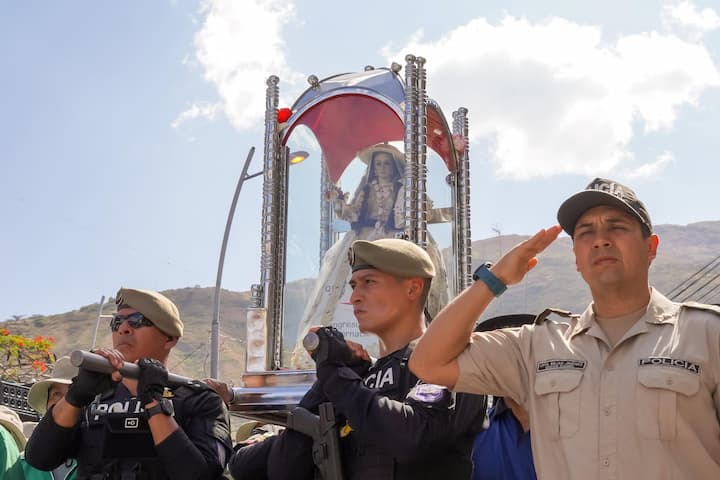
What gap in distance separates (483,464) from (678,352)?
4.20 ft

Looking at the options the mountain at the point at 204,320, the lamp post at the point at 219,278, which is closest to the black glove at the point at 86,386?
the lamp post at the point at 219,278

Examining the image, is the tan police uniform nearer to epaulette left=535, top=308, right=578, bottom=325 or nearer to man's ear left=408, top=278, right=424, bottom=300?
epaulette left=535, top=308, right=578, bottom=325

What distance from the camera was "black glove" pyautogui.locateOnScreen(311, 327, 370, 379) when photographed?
3.27m

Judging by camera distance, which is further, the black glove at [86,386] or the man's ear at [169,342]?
the man's ear at [169,342]

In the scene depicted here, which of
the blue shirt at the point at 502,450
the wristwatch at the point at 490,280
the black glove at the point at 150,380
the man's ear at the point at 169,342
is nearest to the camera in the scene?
the wristwatch at the point at 490,280

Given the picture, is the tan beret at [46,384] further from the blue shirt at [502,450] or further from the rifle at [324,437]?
the blue shirt at [502,450]

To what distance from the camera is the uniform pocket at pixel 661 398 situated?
244 centimetres

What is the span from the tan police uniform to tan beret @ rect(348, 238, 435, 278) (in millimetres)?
900

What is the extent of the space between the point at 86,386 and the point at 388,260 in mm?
1516

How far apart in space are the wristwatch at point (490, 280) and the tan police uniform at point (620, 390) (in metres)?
0.23

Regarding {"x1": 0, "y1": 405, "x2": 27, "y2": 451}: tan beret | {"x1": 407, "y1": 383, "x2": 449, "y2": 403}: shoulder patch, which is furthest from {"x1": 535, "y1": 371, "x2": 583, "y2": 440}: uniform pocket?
{"x1": 0, "y1": 405, "x2": 27, "y2": 451}: tan beret

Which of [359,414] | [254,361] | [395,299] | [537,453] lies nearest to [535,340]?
[537,453]

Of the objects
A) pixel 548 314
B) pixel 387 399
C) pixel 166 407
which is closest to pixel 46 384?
pixel 166 407

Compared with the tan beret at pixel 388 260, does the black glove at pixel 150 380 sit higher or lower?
lower
